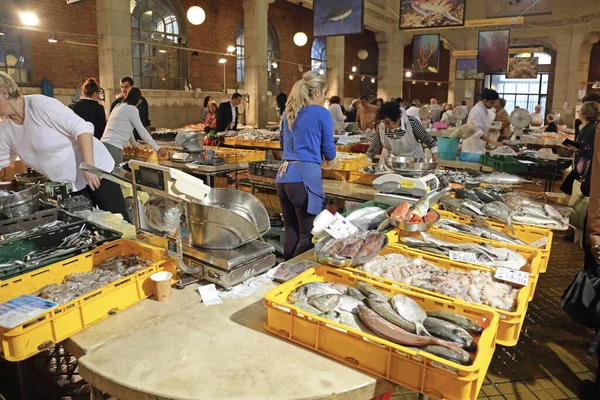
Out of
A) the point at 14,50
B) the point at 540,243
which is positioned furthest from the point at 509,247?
the point at 14,50

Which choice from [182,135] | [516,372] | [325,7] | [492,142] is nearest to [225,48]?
[325,7]

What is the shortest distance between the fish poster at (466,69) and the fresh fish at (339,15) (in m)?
12.1

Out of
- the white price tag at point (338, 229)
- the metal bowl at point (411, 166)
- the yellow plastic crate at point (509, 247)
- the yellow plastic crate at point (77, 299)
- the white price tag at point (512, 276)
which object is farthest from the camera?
the metal bowl at point (411, 166)

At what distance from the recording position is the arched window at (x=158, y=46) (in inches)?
543

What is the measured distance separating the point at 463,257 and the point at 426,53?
1737 cm

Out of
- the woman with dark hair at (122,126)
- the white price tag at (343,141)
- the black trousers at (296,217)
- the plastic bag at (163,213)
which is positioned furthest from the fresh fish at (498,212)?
the white price tag at (343,141)

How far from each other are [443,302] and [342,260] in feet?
1.79

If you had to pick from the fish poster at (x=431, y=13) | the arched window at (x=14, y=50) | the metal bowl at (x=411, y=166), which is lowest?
the metal bowl at (x=411, y=166)

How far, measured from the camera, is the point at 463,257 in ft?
8.25

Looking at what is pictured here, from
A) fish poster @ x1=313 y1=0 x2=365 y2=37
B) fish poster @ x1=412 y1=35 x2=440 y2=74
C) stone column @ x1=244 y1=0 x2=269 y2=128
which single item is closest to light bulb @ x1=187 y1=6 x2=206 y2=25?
stone column @ x1=244 y1=0 x2=269 y2=128

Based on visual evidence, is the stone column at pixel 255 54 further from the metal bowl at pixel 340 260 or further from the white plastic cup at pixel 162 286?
the white plastic cup at pixel 162 286

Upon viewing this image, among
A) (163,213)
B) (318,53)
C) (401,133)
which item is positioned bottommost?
(163,213)

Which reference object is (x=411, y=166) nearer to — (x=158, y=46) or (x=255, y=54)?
(x=255, y=54)

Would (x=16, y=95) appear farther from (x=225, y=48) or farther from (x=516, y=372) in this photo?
(x=225, y=48)
